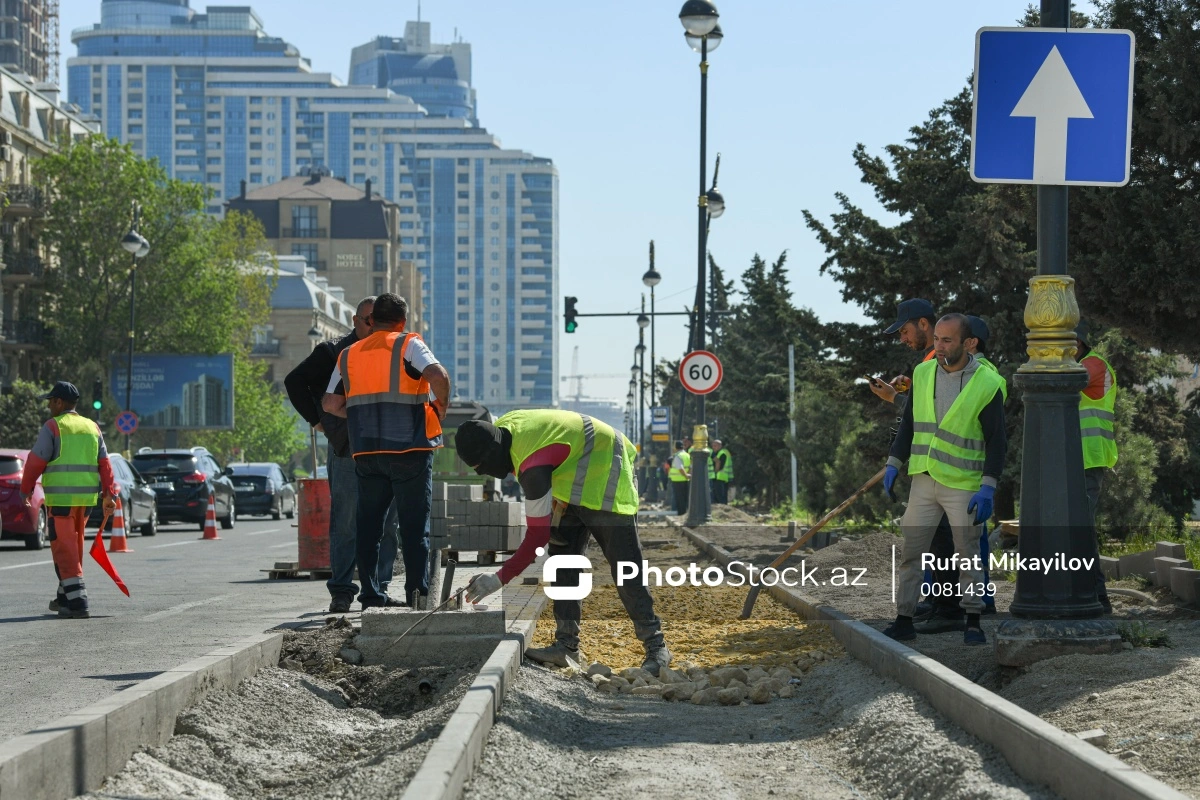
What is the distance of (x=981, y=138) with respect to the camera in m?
8.23

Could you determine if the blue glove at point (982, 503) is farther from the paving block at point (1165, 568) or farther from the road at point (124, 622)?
the road at point (124, 622)

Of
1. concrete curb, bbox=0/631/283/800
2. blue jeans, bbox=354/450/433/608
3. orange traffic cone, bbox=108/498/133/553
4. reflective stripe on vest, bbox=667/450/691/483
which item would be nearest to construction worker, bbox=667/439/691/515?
reflective stripe on vest, bbox=667/450/691/483

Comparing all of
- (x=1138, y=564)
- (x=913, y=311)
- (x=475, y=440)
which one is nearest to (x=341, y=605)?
(x=475, y=440)

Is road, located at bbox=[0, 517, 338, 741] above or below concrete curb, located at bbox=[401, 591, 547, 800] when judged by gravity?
below

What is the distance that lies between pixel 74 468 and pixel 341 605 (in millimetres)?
2835

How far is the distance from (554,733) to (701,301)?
22.9 metres

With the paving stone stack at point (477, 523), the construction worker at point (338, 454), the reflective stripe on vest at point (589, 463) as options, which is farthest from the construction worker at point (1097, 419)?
the paving stone stack at point (477, 523)

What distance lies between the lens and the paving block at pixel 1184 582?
10195mm

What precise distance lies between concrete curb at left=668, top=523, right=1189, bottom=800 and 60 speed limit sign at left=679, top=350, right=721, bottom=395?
54.4 ft

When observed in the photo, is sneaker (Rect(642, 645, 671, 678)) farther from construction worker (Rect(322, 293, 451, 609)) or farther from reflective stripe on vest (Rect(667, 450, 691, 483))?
reflective stripe on vest (Rect(667, 450, 691, 483))

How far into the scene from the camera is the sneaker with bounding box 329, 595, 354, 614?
35.2 feet

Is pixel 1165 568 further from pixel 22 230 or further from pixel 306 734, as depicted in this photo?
pixel 22 230

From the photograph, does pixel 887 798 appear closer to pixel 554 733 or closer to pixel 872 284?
pixel 554 733

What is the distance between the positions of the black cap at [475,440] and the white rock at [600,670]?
161 cm
